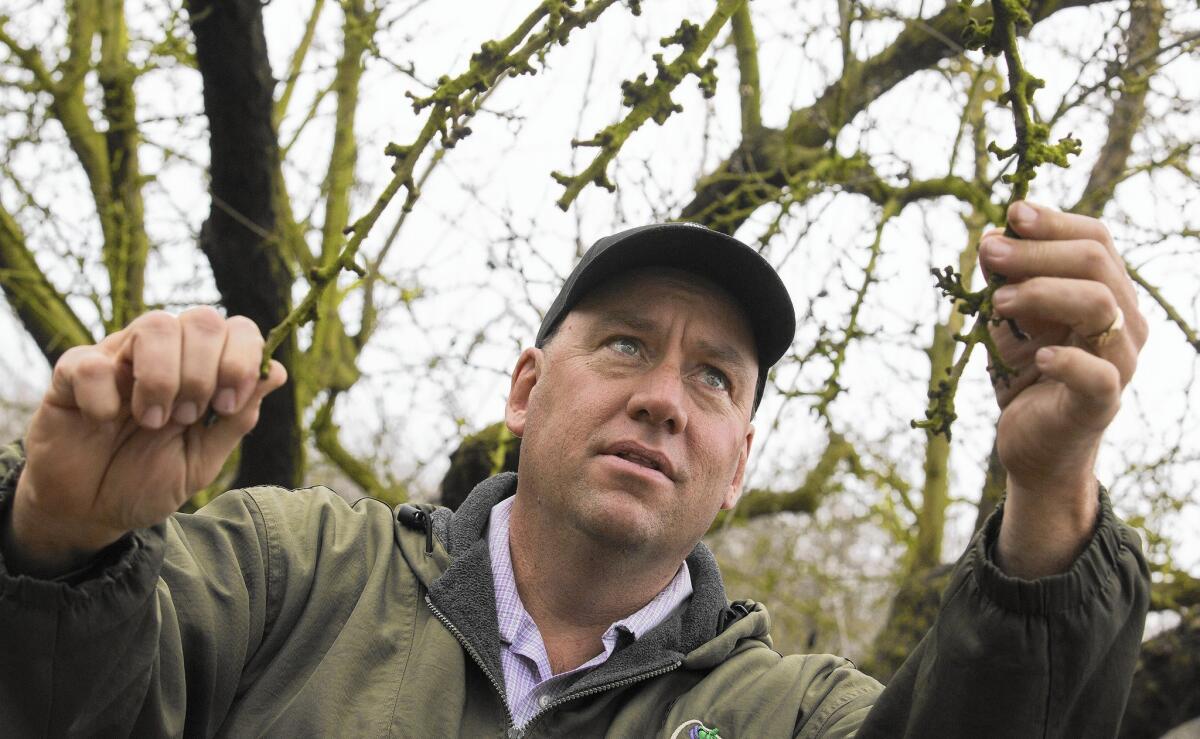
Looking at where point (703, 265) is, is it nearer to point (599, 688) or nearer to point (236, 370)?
point (599, 688)

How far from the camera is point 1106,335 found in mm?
1526

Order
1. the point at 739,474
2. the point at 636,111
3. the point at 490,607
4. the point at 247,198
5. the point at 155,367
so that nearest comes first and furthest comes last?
the point at 155,367 → the point at 636,111 → the point at 490,607 → the point at 739,474 → the point at 247,198

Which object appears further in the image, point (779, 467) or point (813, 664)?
point (779, 467)

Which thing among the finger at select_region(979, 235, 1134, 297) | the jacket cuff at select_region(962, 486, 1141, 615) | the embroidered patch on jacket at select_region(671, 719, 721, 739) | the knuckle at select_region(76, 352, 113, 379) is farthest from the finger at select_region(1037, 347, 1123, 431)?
the knuckle at select_region(76, 352, 113, 379)

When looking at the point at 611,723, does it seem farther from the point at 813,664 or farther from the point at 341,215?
the point at 341,215

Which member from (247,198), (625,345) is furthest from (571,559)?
(247,198)

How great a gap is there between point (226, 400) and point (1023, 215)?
3.48 ft

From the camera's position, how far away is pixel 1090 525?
166 centimetres

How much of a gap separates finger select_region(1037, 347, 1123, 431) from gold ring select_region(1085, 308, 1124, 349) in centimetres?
2

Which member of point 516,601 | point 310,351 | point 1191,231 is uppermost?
point 1191,231

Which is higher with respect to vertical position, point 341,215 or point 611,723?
point 341,215

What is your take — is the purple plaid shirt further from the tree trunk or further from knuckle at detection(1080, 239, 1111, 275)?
the tree trunk

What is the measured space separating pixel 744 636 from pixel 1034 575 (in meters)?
0.89

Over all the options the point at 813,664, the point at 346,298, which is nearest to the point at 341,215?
the point at 346,298
